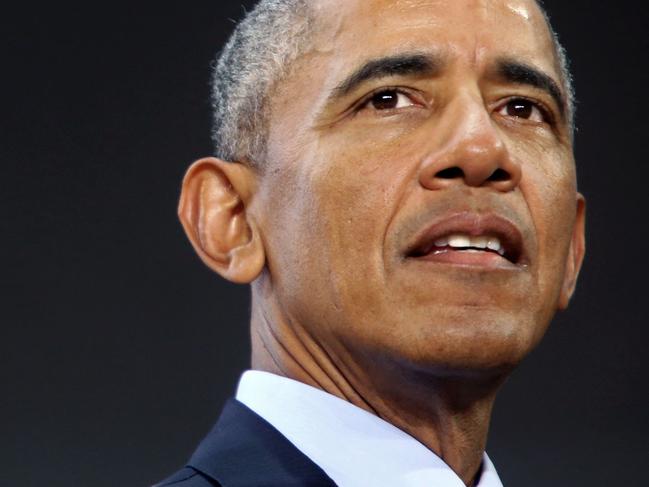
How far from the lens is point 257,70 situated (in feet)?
6.95

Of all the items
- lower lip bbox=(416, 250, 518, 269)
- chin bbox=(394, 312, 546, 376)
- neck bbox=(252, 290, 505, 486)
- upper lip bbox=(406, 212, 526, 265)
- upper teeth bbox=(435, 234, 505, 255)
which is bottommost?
neck bbox=(252, 290, 505, 486)

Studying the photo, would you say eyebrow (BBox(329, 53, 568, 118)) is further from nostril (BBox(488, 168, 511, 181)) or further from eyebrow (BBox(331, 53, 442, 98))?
nostril (BBox(488, 168, 511, 181))

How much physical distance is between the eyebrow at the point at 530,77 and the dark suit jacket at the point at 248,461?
1.87ft

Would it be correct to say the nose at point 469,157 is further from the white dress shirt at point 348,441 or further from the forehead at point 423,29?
the white dress shirt at point 348,441

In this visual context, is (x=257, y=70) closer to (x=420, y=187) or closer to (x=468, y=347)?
(x=420, y=187)

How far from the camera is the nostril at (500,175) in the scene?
1894 mm

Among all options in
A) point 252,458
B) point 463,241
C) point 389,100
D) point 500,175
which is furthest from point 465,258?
point 252,458

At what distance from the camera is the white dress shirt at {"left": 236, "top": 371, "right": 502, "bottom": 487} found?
6.26ft

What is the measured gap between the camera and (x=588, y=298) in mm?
3498

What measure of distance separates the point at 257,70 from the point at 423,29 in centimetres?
27

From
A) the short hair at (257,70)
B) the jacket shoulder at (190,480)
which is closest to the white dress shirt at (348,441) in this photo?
the jacket shoulder at (190,480)

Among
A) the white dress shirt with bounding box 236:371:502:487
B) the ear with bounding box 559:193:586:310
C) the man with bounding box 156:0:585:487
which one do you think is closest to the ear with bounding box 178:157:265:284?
the man with bounding box 156:0:585:487

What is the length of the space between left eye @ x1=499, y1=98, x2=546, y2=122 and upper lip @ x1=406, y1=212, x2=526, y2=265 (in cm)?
21

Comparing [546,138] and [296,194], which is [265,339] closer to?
[296,194]
